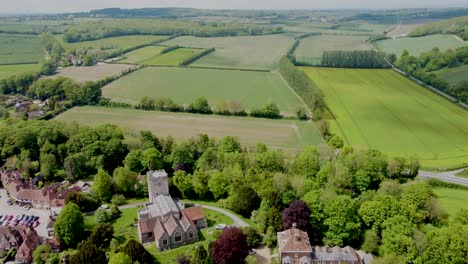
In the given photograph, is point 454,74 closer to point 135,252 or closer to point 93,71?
point 135,252

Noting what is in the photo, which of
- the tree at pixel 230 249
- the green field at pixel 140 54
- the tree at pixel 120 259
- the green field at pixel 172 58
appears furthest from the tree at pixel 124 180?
the green field at pixel 140 54

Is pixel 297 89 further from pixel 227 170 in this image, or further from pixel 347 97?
pixel 227 170

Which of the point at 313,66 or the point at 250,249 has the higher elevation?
the point at 313,66

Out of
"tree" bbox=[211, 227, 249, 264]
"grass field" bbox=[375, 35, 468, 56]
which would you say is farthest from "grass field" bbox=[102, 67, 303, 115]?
"grass field" bbox=[375, 35, 468, 56]

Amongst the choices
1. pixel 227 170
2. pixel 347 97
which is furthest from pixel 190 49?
pixel 227 170

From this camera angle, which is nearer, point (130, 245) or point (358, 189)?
point (130, 245)

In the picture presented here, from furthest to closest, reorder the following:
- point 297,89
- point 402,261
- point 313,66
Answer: point 313,66, point 297,89, point 402,261
